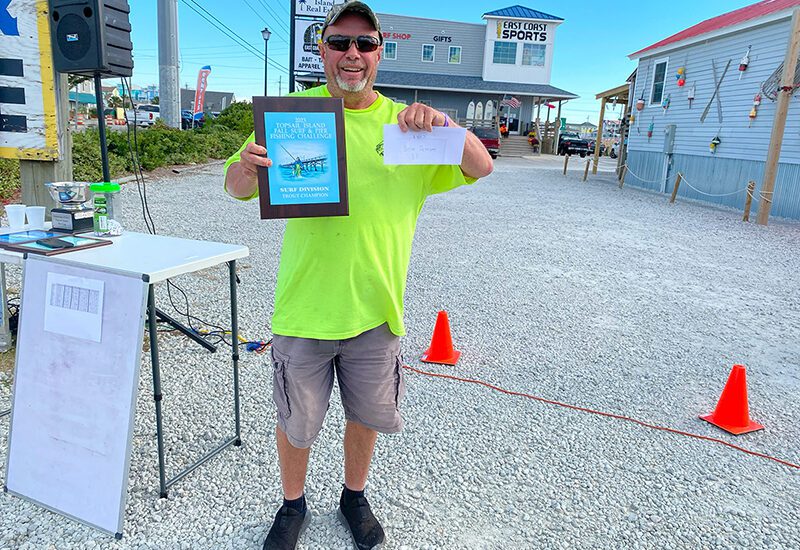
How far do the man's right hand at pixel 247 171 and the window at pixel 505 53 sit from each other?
33494mm

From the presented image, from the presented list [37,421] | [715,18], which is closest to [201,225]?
[37,421]

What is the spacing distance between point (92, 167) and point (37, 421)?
32.2 ft

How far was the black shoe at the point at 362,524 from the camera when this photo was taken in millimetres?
2297

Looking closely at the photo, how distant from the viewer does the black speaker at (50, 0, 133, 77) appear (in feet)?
11.1

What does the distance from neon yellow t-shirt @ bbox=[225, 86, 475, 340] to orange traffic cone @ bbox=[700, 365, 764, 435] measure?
2.44m

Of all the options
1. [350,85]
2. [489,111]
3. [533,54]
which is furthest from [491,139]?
[350,85]

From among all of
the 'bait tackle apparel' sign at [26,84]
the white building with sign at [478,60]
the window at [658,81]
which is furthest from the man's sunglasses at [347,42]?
the white building with sign at [478,60]

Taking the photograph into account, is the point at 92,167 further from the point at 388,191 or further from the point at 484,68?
the point at 484,68

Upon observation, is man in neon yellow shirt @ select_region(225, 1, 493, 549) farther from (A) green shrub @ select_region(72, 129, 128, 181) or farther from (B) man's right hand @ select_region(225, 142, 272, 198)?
(A) green shrub @ select_region(72, 129, 128, 181)

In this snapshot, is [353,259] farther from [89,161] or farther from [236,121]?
[236,121]

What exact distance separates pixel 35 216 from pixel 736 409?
13.8 ft

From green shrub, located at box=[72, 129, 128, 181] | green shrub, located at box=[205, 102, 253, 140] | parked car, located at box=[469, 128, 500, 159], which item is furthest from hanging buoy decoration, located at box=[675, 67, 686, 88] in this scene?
green shrub, located at box=[72, 129, 128, 181]

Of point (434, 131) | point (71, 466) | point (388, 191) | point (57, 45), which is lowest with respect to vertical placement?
point (71, 466)

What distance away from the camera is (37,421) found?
240cm
